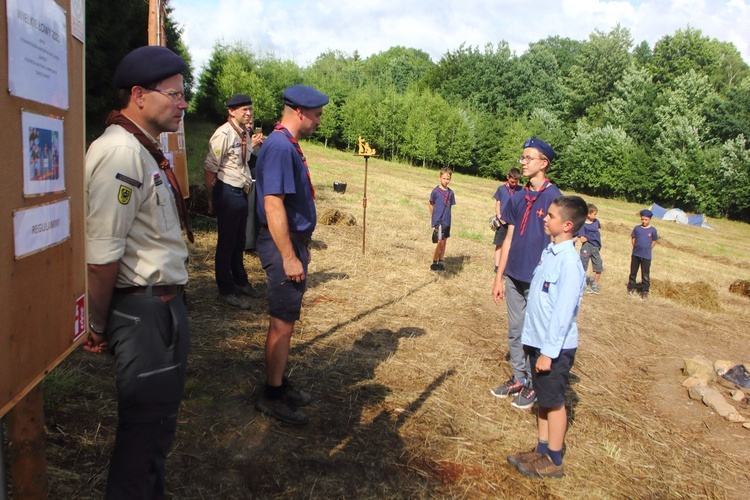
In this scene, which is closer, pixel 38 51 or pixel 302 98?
pixel 38 51

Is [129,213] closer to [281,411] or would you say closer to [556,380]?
[281,411]

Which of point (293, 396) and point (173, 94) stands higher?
point (173, 94)

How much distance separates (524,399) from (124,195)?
352cm

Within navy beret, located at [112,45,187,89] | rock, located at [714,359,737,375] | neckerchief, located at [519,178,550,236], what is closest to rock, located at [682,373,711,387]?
rock, located at [714,359,737,375]

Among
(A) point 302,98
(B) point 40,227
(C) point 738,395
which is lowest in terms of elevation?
(C) point 738,395

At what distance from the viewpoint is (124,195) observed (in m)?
1.90

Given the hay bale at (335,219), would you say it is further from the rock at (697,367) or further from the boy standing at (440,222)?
the rock at (697,367)

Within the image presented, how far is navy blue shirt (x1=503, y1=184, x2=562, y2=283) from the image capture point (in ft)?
13.7

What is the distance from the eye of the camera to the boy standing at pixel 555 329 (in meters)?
3.24

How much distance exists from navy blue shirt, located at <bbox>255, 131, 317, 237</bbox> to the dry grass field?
134cm

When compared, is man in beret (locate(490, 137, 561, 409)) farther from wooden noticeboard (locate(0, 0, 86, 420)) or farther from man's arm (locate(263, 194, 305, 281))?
wooden noticeboard (locate(0, 0, 86, 420))

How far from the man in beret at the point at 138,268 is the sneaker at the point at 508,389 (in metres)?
3.01

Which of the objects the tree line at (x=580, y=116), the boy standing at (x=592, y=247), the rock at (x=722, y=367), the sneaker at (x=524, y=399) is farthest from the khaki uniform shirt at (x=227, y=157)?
the tree line at (x=580, y=116)

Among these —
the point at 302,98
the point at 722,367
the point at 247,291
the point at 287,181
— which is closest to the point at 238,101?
the point at 247,291
